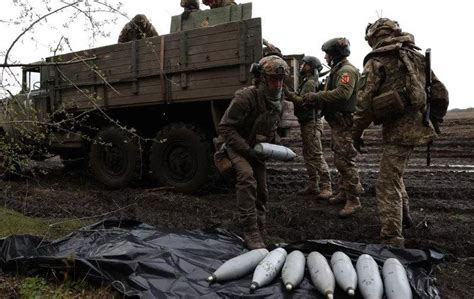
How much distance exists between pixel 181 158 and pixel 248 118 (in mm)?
2486

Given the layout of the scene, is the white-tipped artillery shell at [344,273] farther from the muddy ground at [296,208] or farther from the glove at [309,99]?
the glove at [309,99]

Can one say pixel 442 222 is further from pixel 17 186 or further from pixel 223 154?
pixel 17 186

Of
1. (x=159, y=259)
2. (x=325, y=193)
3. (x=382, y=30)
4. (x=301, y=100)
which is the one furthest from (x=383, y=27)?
(x=159, y=259)

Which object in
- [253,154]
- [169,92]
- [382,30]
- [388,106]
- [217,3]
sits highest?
[217,3]

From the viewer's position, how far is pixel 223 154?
4.04 m

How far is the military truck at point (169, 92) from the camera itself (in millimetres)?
5543

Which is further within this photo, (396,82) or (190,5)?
(190,5)

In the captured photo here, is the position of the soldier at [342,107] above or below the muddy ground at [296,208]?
above

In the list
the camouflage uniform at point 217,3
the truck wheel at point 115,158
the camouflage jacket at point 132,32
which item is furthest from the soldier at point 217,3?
the truck wheel at point 115,158

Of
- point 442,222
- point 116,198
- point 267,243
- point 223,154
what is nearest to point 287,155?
point 223,154

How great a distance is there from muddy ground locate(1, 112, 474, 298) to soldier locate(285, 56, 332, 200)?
300 mm

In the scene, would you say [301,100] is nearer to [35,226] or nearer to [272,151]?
[272,151]

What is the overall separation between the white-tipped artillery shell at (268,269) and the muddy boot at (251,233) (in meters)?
0.55

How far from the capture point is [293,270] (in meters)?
2.80
